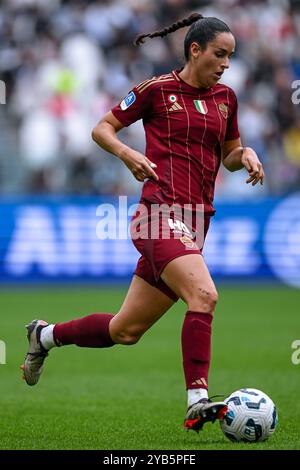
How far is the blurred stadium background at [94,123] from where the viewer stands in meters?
16.0

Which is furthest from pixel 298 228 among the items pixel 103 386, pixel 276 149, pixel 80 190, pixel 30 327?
pixel 30 327

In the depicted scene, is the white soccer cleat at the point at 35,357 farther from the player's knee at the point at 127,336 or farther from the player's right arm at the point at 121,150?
the player's right arm at the point at 121,150

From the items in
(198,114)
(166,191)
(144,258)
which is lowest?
(144,258)

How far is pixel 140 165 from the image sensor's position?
5.91 metres

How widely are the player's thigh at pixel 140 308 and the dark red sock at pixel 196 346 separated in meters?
0.44

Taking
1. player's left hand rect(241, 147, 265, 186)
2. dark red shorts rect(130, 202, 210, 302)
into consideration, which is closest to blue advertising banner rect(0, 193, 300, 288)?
player's left hand rect(241, 147, 265, 186)

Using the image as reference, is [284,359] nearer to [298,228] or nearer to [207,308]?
[207,308]

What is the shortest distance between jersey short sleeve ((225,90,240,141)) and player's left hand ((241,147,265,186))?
0.23 m

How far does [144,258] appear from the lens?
6.21 metres

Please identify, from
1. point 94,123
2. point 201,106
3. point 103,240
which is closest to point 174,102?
point 201,106

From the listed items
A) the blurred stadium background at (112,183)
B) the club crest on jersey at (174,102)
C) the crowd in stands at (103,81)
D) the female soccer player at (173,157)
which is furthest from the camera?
the crowd in stands at (103,81)

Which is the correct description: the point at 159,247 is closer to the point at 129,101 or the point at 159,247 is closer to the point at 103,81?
the point at 129,101

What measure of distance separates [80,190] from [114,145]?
10759 millimetres

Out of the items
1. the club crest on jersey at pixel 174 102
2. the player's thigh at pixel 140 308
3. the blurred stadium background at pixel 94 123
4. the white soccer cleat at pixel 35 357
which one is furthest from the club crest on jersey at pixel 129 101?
the blurred stadium background at pixel 94 123
